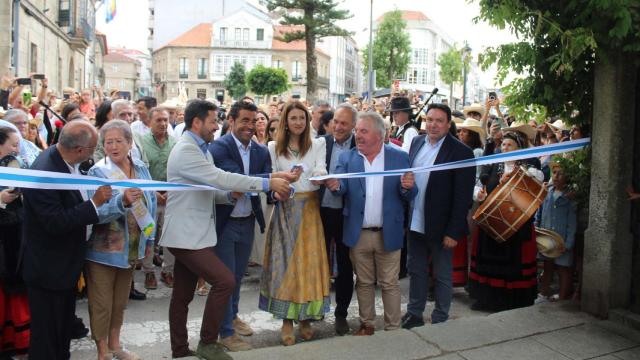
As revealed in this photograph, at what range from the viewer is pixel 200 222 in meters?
4.44

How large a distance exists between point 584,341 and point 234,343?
277 centimetres

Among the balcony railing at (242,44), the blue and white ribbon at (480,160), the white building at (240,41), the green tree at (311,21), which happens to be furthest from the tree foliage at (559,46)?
the balcony railing at (242,44)

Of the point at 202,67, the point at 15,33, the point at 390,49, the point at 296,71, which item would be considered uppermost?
the point at 390,49

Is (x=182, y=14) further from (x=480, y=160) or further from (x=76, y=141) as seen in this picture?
(x=76, y=141)

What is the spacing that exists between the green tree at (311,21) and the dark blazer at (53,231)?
31.9 metres

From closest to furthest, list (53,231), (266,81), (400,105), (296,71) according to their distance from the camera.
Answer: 1. (53,231)
2. (400,105)
3. (266,81)
4. (296,71)

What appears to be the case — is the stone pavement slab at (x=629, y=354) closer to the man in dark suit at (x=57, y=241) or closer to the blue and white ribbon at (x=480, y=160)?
the blue and white ribbon at (x=480, y=160)

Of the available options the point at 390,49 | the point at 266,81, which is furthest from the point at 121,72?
the point at 266,81

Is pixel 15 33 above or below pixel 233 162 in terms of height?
above

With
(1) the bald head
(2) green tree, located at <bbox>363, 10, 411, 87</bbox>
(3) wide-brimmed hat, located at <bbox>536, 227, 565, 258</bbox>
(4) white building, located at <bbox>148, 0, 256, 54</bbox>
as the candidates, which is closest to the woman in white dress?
(1) the bald head

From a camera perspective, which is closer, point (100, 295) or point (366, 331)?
point (100, 295)

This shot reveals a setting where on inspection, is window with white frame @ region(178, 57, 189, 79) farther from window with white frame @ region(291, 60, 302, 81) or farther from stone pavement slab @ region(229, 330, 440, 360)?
stone pavement slab @ region(229, 330, 440, 360)

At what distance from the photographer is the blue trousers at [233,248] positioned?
16.0 feet

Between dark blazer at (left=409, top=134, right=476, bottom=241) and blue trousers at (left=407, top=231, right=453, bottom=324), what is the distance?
0.18 metres
